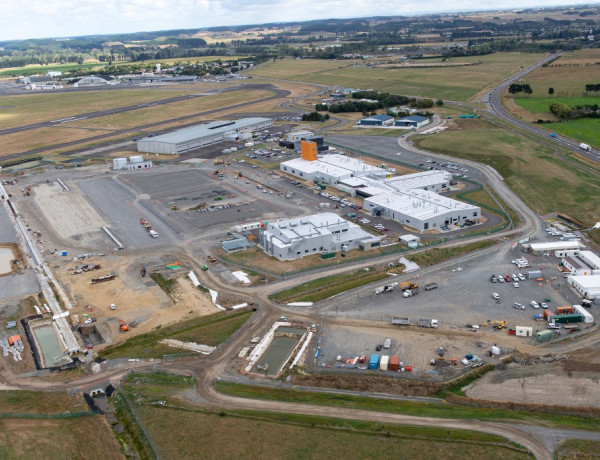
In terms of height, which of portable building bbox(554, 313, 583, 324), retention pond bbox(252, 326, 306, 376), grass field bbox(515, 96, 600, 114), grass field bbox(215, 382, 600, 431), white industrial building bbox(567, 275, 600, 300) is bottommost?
retention pond bbox(252, 326, 306, 376)

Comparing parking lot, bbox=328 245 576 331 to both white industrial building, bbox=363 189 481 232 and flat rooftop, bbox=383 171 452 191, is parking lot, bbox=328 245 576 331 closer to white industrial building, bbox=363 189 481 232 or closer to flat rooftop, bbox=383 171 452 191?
white industrial building, bbox=363 189 481 232

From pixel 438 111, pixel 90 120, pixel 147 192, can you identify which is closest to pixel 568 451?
pixel 147 192

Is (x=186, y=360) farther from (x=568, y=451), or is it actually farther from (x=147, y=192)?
(x=147, y=192)

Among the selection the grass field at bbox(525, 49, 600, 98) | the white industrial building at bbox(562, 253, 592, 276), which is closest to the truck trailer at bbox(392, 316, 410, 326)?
the white industrial building at bbox(562, 253, 592, 276)

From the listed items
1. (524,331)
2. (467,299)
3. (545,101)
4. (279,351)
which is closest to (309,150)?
(467,299)

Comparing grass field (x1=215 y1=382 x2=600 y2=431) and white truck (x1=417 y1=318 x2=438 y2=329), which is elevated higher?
white truck (x1=417 y1=318 x2=438 y2=329)
